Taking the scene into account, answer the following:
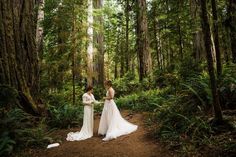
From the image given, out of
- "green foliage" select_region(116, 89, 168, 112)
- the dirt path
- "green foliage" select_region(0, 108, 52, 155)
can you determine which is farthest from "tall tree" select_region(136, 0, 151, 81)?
"green foliage" select_region(0, 108, 52, 155)

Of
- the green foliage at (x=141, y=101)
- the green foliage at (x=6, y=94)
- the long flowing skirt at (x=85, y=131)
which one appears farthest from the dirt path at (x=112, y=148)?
the green foliage at (x=141, y=101)

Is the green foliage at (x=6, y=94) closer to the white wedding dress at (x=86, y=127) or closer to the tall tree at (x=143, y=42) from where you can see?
the white wedding dress at (x=86, y=127)

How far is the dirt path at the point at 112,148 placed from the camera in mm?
6961

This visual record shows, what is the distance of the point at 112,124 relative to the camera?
9383 mm

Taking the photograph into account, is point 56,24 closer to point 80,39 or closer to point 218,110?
point 80,39

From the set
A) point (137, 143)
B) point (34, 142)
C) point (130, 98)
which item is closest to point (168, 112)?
point (137, 143)

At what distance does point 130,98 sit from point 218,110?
341 inches

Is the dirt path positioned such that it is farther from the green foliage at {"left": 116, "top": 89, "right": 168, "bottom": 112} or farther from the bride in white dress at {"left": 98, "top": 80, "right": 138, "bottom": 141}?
the green foliage at {"left": 116, "top": 89, "right": 168, "bottom": 112}

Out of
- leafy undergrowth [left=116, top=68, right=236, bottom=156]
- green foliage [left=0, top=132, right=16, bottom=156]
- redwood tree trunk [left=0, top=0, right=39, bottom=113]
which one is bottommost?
green foliage [left=0, top=132, right=16, bottom=156]

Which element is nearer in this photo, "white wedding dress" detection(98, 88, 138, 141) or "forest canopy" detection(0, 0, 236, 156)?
"forest canopy" detection(0, 0, 236, 156)

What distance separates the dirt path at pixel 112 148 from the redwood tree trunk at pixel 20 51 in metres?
2.46

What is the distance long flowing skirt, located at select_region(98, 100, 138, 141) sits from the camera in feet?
30.1

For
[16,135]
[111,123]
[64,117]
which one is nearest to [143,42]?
[64,117]

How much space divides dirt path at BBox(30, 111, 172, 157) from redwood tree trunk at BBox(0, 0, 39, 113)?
2.46 meters
